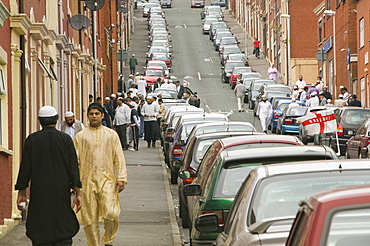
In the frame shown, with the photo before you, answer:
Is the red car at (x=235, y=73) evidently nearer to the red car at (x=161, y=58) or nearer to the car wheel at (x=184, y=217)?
the red car at (x=161, y=58)

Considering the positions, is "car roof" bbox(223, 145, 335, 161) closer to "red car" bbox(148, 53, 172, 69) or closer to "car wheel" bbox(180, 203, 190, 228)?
"car wheel" bbox(180, 203, 190, 228)

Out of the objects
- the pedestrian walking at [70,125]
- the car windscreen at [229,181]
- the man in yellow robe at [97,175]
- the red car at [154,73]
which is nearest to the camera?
the car windscreen at [229,181]

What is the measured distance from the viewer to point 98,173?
1088cm

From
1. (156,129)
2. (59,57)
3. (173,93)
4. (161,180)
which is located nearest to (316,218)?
(161,180)

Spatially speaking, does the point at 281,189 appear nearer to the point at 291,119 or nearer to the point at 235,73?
the point at 291,119

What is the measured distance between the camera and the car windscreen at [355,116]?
2791 centimetres

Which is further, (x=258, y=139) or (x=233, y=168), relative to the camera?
(x=258, y=139)

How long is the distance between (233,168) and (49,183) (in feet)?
5.80

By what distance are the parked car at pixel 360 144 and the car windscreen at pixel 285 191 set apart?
14.9 metres

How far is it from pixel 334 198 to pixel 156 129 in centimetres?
3002

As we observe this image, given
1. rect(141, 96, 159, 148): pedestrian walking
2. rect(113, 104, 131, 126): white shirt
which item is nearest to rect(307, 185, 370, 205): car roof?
rect(113, 104, 131, 126): white shirt

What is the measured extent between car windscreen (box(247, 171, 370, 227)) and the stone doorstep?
7.33 meters

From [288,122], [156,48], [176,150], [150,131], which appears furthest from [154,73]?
[176,150]

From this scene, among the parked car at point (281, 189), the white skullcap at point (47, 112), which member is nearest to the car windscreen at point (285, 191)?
the parked car at point (281, 189)
